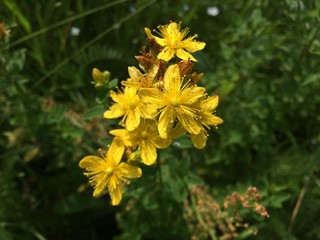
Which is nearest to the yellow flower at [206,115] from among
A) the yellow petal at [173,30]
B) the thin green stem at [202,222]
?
the yellow petal at [173,30]

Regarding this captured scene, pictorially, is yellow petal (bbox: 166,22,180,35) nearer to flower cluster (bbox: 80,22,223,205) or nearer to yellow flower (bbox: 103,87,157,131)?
flower cluster (bbox: 80,22,223,205)

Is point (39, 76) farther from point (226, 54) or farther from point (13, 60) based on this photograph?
point (226, 54)

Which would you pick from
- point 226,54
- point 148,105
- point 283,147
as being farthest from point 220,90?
point 148,105

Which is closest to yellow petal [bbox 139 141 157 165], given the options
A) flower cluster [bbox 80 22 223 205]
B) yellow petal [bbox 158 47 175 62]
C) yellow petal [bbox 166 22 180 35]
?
flower cluster [bbox 80 22 223 205]

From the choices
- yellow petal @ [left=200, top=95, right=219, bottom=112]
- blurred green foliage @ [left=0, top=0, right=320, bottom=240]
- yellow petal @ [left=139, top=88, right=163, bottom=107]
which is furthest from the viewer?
blurred green foliage @ [left=0, top=0, right=320, bottom=240]

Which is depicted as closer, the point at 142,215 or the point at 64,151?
the point at 142,215

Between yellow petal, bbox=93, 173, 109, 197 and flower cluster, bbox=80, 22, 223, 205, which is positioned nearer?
flower cluster, bbox=80, 22, 223, 205
